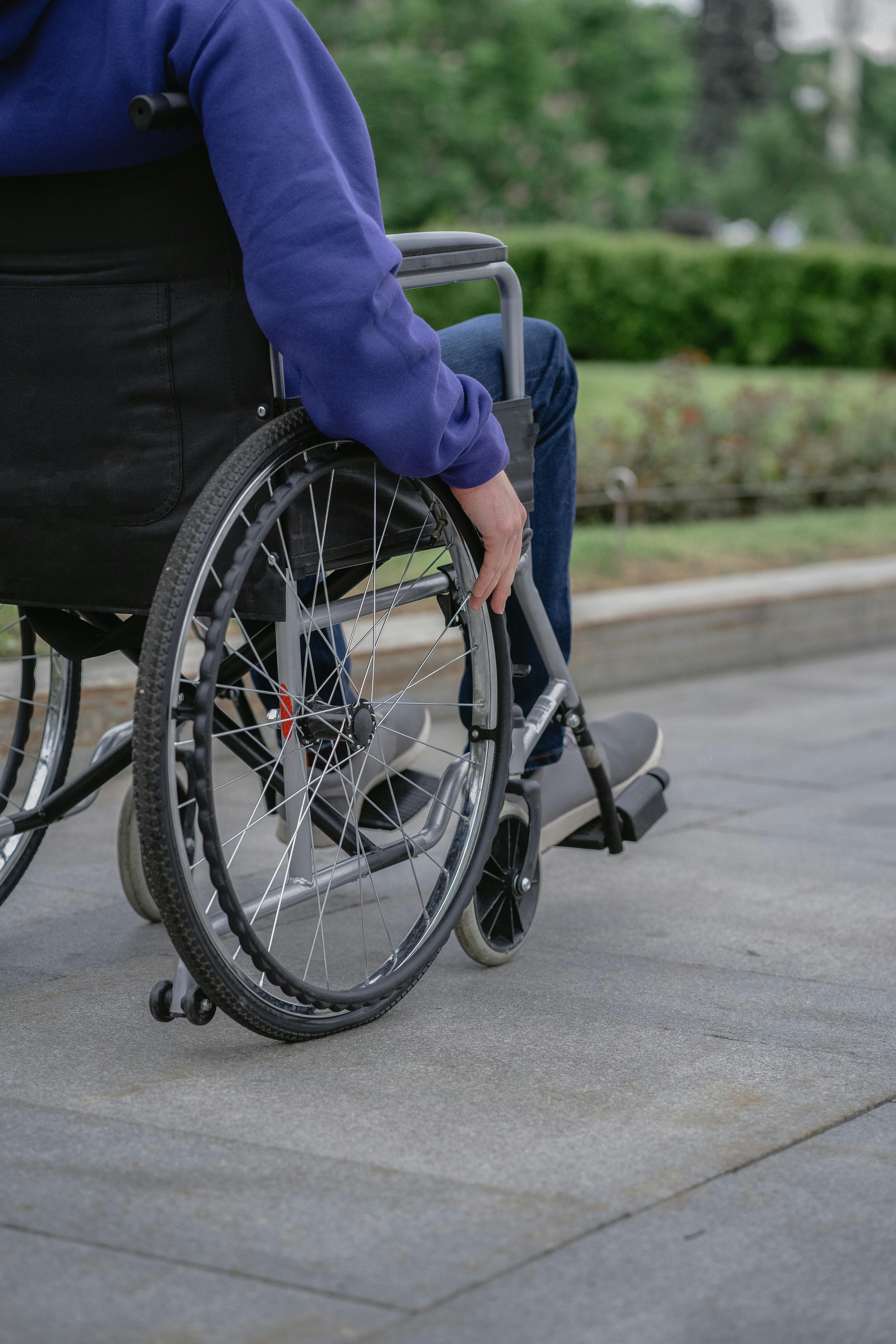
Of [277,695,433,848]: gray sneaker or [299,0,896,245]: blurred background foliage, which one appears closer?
[277,695,433,848]: gray sneaker

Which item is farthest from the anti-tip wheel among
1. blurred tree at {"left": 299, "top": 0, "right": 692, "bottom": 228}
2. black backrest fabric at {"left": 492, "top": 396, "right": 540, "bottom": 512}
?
blurred tree at {"left": 299, "top": 0, "right": 692, "bottom": 228}

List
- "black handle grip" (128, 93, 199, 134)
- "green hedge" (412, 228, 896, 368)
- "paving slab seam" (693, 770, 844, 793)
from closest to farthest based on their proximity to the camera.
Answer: "black handle grip" (128, 93, 199, 134)
"paving slab seam" (693, 770, 844, 793)
"green hedge" (412, 228, 896, 368)

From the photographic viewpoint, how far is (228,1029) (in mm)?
2467

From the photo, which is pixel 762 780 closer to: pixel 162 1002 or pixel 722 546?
pixel 162 1002

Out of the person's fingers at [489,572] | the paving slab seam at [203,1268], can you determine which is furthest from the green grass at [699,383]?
the paving slab seam at [203,1268]

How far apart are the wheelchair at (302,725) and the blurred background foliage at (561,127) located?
26815mm

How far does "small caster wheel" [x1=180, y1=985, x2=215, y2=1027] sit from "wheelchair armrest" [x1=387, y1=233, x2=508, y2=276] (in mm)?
1002

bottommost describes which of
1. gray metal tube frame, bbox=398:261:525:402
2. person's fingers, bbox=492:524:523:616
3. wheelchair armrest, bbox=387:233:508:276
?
person's fingers, bbox=492:524:523:616

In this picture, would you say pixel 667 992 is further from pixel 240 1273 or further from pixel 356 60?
pixel 356 60

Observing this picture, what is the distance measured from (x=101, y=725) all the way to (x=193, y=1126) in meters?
2.38

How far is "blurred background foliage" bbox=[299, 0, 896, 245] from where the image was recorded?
3634 cm

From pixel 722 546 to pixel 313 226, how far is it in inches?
238

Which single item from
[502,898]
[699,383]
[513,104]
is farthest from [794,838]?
[513,104]

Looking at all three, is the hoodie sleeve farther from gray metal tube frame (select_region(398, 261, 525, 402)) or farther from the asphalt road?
the asphalt road
